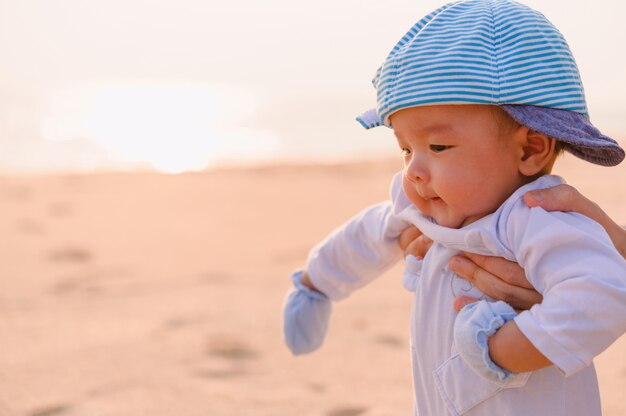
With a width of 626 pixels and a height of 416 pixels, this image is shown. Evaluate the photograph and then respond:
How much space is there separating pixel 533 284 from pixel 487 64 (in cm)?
47

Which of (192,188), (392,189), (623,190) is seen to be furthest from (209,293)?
(623,190)

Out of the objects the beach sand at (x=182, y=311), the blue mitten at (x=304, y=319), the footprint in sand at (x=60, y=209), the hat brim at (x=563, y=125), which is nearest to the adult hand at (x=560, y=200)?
the hat brim at (x=563, y=125)

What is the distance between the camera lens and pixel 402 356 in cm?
347

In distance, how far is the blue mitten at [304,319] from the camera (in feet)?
7.52

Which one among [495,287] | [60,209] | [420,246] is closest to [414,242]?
[420,246]

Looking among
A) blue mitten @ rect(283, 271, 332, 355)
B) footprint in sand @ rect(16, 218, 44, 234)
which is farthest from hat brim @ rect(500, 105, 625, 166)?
footprint in sand @ rect(16, 218, 44, 234)

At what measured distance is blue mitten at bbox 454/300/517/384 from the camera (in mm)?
1592

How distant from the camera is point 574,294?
1469 millimetres

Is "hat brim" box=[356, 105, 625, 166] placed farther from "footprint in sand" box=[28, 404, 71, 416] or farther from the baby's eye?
"footprint in sand" box=[28, 404, 71, 416]

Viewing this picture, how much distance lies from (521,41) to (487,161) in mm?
263

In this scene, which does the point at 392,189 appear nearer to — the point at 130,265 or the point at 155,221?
the point at 130,265

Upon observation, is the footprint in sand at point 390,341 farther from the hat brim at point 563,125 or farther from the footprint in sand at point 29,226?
the footprint in sand at point 29,226

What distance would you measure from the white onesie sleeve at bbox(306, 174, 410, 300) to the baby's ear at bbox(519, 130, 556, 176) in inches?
18.1

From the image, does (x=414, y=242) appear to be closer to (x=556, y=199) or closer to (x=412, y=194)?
(x=412, y=194)
